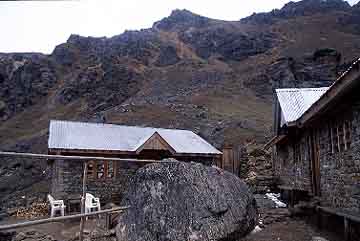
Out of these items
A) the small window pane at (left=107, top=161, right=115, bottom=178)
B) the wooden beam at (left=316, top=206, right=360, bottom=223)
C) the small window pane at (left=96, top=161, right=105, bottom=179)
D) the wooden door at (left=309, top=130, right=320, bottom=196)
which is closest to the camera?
the wooden beam at (left=316, top=206, right=360, bottom=223)

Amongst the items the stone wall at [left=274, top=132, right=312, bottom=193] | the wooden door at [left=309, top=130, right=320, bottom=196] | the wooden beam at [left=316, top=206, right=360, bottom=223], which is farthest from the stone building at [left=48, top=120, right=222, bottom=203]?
the wooden beam at [left=316, top=206, right=360, bottom=223]

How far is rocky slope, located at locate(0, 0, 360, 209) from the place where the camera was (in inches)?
1226

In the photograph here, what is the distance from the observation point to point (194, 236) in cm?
533

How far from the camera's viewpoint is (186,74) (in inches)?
1827

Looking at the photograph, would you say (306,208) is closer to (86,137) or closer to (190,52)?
(86,137)

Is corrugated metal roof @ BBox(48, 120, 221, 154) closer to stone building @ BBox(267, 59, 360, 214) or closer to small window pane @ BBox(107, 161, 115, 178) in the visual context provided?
small window pane @ BBox(107, 161, 115, 178)

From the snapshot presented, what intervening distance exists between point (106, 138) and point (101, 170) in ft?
5.92

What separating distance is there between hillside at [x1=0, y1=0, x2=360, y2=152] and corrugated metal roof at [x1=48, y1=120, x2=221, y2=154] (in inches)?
259

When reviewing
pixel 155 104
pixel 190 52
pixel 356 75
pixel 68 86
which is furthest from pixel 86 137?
pixel 190 52

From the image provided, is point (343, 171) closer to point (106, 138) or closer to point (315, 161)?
point (315, 161)

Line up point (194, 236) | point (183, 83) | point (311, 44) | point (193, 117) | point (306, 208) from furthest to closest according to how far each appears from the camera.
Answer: point (311, 44), point (183, 83), point (193, 117), point (306, 208), point (194, 236)

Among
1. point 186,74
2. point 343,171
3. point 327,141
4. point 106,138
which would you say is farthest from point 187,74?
point 343,171

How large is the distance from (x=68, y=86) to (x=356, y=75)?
4534cm

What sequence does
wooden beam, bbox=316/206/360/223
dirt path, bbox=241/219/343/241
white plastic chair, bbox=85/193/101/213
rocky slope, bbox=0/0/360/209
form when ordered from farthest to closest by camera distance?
rocky slope, bbox=0/0/360/209 < white plastic chair, bbox=85/193/101/213 < dirt path, bbox=241/219/343/241 < wooden beam, bbox=316/206/360/223
